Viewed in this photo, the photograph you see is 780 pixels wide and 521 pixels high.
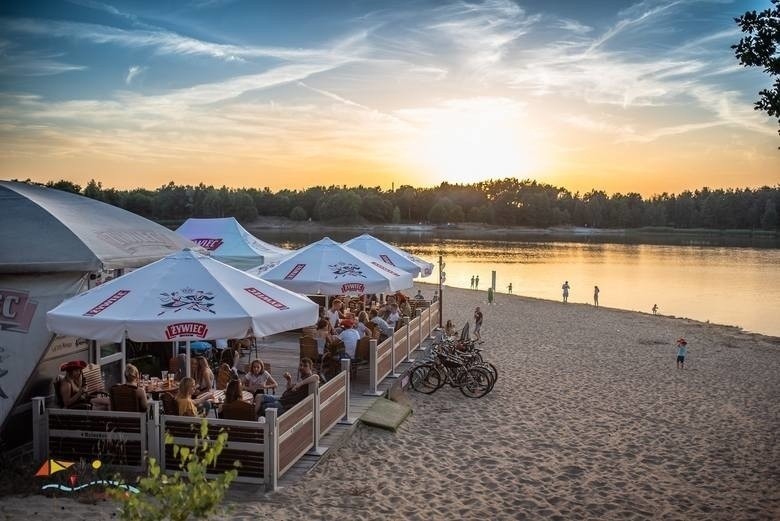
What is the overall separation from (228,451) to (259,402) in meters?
0.97

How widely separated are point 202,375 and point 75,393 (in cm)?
171

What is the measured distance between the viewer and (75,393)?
26.4 feet

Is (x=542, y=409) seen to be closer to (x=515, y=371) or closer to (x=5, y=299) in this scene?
(x=515, y=371)

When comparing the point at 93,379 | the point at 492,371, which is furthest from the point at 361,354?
the point at 93,379

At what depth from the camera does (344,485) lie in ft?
27.0

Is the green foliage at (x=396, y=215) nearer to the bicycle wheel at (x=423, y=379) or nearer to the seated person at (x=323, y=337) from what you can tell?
the bicycle wheel at (x=423, y=379)

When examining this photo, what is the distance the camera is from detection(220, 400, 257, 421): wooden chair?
25.0 feet

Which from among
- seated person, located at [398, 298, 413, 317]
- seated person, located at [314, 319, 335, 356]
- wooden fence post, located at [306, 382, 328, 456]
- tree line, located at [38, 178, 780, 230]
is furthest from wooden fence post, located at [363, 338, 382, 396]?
tree line, located at [38, 178, 780, 230]

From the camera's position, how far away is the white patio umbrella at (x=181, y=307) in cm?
741

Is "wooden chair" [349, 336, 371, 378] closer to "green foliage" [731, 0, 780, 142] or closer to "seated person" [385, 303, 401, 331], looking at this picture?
"seated person" [385, 303, 401, 331]

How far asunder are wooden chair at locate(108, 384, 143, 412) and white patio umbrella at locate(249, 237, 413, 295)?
5694 millimetres

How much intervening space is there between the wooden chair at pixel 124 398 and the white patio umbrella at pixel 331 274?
5694 millimetres

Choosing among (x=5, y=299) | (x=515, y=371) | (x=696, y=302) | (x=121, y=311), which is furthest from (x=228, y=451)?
(x=696, y=302)

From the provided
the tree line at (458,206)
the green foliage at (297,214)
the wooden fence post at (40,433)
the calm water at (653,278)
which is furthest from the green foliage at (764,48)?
the green foliage at (297,214)
